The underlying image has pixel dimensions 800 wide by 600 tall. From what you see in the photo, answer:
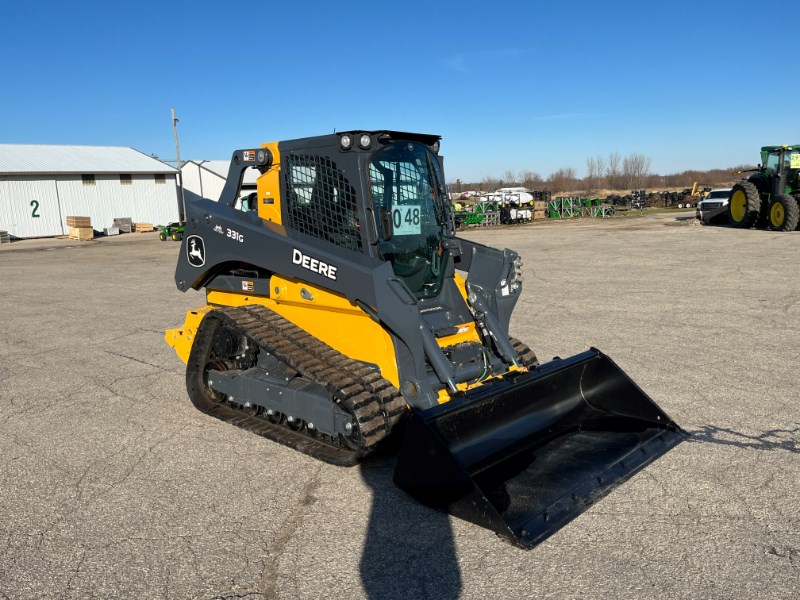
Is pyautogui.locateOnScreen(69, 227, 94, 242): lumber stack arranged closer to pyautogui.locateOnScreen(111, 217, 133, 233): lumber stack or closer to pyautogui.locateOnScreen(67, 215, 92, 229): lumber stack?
pyautogui.locateOnScreen(67, 215, 92, 229): lumber stack

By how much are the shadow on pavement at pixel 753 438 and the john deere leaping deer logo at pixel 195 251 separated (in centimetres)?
421

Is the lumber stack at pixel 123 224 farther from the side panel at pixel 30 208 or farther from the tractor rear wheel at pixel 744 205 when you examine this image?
the tractor rear wheel at pixel 744 205

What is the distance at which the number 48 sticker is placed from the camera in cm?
519

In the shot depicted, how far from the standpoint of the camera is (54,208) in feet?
116

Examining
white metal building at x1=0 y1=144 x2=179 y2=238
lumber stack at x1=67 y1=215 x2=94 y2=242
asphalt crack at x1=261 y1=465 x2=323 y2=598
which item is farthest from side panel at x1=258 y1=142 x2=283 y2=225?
white metal building at x1=0 y1=144 x2=179 y2=238

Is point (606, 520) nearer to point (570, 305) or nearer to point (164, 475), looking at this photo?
point (164, 475)

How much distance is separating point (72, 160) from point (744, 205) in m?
34.3

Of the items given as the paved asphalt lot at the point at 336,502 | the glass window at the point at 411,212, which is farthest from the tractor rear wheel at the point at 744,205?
the glass window at the point at 411,212

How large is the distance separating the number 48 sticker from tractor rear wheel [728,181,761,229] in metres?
22.0

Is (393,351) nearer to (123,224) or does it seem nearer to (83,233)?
(83,233)

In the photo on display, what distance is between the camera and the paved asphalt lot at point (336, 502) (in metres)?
3.30

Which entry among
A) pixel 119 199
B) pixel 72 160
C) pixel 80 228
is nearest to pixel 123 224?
pixel 119 199

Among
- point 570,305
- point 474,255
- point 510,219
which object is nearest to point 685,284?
point 570,305

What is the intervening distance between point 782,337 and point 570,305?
10.9 ft
